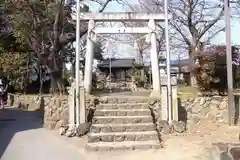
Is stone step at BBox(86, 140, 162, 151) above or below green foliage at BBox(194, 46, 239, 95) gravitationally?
below

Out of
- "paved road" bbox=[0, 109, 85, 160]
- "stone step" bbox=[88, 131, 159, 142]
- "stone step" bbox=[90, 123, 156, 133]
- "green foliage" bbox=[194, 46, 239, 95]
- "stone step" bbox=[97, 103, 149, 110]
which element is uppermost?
"green foliage" bbox=[194, 46, 239, 95]

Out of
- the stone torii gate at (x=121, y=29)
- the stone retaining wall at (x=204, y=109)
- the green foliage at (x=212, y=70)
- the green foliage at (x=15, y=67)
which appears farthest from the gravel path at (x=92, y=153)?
the green foliage at (x=15, y=67)

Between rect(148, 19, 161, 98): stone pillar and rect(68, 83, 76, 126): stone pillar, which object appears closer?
rect(68, 83, 76, 126): stone pillar

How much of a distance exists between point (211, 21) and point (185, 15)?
205cm

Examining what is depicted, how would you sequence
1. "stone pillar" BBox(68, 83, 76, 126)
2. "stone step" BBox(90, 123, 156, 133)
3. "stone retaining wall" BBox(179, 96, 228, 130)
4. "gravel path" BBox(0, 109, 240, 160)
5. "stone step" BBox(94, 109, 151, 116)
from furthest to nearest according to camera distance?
1. "stone retaining wall" BBox(179, 96, 228, 130)
2. "stone pillar" BBox(68, 83, 76, 126)
3. "stone step" BBox(94, 109, 151, 116)
4. "stone step" BBox(90, 123, 156, 133)
5. "gravel path" BBox(0, 109, 240, 160)

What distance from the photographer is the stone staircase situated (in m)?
→ 9.30

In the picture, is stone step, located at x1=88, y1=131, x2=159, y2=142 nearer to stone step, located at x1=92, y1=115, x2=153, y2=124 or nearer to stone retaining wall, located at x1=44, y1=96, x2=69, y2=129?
stone step, located at x1=92, y1=115, x2=153, y2=124

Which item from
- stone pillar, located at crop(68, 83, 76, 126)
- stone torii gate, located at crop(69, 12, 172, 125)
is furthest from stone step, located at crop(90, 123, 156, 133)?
stone torii gate, located at crop(69, 12, 172, 125)

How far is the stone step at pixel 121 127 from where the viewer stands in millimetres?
10031

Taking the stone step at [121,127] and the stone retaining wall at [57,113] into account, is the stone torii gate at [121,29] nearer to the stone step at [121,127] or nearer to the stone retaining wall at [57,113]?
the stone retaining wall at [57,113]

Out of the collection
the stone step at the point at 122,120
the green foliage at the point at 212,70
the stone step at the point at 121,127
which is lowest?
the stone step at the point at 121,127

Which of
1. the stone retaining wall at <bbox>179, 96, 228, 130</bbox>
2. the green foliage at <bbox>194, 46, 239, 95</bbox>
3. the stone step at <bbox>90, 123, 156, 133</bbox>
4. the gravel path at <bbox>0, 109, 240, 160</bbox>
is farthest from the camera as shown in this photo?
the green foliage at <bbox>194, 46, 239, 95</bbox>

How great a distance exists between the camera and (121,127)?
33.2 feet

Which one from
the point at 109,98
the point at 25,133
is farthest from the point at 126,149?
the point at 25,133
